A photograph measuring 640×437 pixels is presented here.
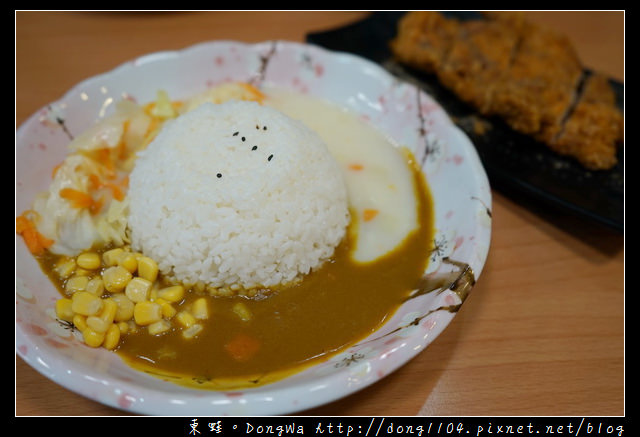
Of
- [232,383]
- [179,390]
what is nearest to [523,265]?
[232,383]

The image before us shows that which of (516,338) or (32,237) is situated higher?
(32,237)

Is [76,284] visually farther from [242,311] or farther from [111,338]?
[242,311]

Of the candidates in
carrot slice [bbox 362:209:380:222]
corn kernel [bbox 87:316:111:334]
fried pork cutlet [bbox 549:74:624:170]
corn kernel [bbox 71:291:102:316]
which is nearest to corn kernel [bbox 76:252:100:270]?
corn kernel [bbox 71:291:102:316]

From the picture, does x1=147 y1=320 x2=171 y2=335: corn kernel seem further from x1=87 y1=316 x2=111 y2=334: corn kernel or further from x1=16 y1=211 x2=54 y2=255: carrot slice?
x1=16 y1=211 x2=54 y2=255: carrot slice

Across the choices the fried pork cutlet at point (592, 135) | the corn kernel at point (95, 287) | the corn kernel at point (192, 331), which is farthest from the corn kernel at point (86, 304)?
the fried pork cutlet at point (592, 135)

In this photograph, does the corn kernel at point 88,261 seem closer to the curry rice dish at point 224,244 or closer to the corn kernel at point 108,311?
the curry rice dish at point 224,244

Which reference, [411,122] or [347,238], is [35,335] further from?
[411,122]

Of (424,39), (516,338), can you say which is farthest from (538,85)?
(516,338)
